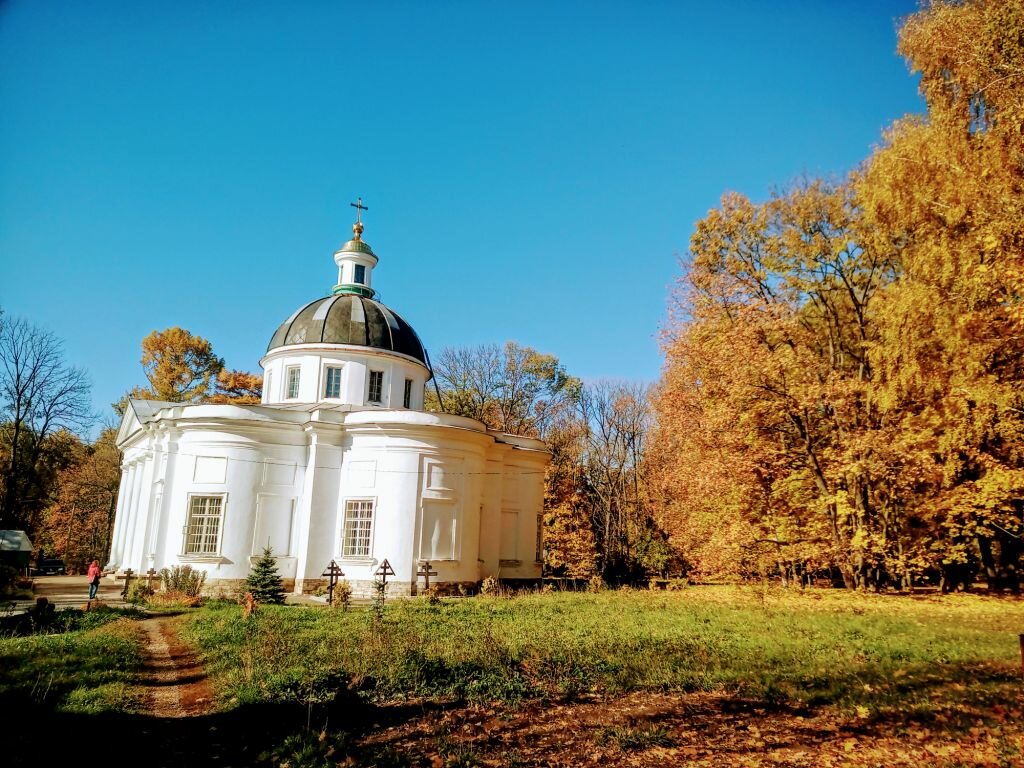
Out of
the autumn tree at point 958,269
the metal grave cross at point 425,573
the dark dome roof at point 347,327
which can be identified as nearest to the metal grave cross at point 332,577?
the metal grave cross at point 425,573

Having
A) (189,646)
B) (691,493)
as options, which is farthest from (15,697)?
(691,493)

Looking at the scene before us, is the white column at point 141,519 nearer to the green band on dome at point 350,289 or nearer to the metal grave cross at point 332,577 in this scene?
the metal grave cross at point 332,577

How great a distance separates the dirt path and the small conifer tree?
5021 millimetres

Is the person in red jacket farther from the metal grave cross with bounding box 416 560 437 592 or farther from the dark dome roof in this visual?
the dark dome roof

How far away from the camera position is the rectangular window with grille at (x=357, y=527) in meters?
21.3

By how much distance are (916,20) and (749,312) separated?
7670mm

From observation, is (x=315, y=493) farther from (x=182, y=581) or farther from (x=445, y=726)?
(x=445, y=726)

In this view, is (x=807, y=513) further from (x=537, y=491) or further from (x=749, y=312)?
(x=537, y=491)

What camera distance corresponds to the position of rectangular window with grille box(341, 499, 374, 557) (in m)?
21.3

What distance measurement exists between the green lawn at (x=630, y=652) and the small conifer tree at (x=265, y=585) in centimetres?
166

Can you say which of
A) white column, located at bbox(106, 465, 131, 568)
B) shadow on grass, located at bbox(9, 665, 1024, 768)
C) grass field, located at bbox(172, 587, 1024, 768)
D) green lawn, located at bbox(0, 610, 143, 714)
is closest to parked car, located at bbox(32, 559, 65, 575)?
white column, located at bbox(106, 465, 131, 568)

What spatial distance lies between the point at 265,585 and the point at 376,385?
9577 mm

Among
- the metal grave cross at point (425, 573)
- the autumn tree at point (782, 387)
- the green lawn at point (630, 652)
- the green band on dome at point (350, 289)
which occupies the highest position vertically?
the green band on dome at point (350, 289)

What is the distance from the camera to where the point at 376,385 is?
2602 cm
